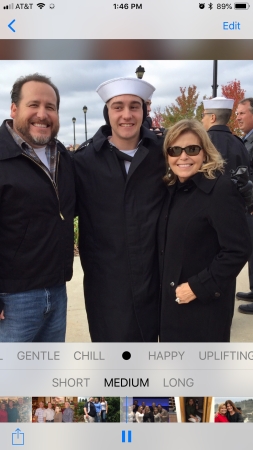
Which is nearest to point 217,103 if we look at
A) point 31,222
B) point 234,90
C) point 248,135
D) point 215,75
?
point 234,90

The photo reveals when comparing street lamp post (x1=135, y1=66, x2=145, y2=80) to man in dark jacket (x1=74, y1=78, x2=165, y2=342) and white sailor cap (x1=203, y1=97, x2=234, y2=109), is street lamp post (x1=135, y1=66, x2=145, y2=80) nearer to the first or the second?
man in dark jacket (x1=74, y1=78, x2=165, y2=342)

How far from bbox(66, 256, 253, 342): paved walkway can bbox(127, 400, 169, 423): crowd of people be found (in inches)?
8.4

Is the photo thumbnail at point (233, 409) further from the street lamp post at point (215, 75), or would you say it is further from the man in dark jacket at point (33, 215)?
the street lamp post at point (215, 75)

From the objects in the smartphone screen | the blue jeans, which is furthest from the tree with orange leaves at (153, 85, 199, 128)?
the blue jeans

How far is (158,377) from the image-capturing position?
1.08 m

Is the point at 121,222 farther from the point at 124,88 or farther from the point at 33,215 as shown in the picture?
the point at 124,88

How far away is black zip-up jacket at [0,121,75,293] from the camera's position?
42.7 inches

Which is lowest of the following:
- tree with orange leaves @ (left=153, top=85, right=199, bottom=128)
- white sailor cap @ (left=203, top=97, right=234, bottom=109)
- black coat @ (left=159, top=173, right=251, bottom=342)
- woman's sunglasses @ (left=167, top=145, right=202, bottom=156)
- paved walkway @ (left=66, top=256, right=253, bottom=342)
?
paved walkway @ (left=66, top=256, right=253, bottom=342)

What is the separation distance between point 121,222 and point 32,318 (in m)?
0.38

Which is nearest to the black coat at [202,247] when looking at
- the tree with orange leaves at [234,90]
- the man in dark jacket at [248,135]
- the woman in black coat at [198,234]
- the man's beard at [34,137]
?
the woman in black coat at [198,234]

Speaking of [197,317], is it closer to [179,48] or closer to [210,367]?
[210,367]

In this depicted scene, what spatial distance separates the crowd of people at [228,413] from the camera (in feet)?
3.48
